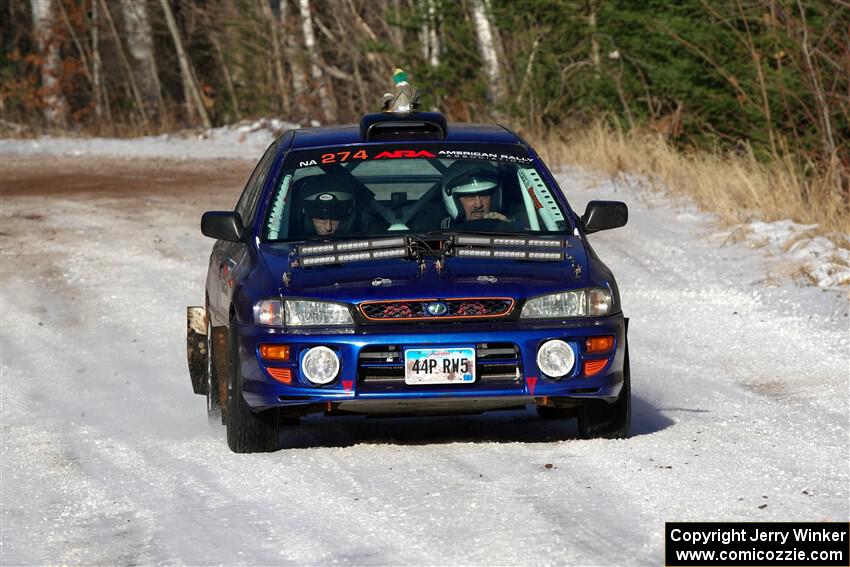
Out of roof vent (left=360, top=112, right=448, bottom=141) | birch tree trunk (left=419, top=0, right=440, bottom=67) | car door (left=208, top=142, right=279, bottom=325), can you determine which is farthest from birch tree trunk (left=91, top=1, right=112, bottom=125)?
roof vent (left=360, top=112, right=448, bottom=141)

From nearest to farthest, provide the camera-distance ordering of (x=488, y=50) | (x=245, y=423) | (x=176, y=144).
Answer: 1. (x=245, y=423)
2. (x=488, y=50)
3. (x=176, y=144)

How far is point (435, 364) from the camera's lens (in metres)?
7.53

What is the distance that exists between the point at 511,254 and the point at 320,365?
1.11 m

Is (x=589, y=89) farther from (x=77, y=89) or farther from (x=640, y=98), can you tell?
(x=77, y=89)

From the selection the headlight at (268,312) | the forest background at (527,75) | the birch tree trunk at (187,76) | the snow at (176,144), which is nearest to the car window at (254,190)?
the headlight at (268,312)

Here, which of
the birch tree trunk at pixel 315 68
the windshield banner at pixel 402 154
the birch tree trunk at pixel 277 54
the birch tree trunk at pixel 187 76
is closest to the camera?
the windshield banner at pixel 402 154

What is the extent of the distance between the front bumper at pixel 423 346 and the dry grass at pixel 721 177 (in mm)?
8624

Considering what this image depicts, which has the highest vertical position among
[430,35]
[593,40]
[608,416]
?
[430,35]

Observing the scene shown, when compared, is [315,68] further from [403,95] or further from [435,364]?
[435,364]

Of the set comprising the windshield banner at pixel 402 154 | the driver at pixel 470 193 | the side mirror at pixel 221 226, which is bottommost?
the side mirror at pixel 221 226

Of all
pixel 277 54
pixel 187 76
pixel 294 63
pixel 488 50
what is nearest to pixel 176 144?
pixel 294 63

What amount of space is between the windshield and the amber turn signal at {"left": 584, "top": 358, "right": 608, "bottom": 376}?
43.0 inches

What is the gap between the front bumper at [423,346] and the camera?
24.7ft

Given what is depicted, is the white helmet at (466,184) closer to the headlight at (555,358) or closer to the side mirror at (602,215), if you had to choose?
the side mirror at (602,215)
